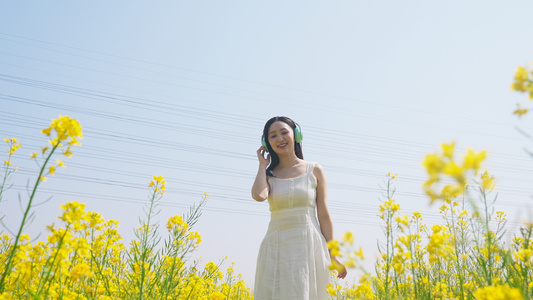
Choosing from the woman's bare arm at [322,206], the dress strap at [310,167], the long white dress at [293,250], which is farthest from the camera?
the dress strap at [310,167]

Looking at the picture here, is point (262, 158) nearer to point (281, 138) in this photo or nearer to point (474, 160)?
point (281, 138)

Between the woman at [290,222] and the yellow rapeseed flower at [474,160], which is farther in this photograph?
the woman at [290,222]

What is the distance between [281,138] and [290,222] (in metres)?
0.64

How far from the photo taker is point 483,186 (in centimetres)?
103

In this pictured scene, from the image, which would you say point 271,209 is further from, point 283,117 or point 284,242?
point 283,117

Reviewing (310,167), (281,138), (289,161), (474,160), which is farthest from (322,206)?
(474,160)

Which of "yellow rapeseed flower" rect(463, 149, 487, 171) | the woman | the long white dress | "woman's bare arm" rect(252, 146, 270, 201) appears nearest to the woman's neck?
the woman

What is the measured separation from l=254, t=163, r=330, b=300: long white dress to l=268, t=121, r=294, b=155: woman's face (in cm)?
26

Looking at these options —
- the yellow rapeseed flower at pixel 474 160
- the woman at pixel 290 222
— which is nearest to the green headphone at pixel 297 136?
the woman at pixel 290 222

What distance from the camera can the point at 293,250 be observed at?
7.64ft

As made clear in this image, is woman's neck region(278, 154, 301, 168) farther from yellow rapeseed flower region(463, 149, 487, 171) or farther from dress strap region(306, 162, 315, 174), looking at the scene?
yellow rapeseed flower region(463, 149, 487, 171)

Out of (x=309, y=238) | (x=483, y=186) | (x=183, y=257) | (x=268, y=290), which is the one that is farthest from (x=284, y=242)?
(x=483, y=186)

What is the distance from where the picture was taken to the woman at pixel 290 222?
2.28 metres

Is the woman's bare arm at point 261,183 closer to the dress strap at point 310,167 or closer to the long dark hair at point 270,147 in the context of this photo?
the long dark hair at point 270,147
